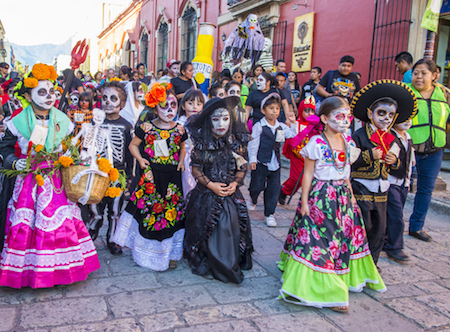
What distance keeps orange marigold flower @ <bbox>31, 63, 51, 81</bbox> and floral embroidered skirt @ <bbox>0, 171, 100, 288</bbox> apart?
32.9 inches

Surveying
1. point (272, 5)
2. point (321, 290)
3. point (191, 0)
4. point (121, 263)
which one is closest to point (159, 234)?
point (121, 263)

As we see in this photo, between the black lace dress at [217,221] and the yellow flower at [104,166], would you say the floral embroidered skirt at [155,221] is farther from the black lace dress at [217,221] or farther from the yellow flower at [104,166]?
the yellow flower at [104,166]

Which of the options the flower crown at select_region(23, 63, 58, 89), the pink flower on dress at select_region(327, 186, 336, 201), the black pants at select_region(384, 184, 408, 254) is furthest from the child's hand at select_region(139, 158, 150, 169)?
the black pants at select_region(384, 184, 408, 254)

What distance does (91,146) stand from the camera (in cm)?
319

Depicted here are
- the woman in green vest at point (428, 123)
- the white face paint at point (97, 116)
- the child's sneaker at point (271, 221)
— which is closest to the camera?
the white face paint at point (97, 116)

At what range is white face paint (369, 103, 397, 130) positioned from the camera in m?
3.46

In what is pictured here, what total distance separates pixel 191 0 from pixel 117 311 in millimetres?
17852

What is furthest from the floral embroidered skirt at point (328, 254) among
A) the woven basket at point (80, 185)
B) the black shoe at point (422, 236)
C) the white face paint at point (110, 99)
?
the white face paint at point (110, 99)

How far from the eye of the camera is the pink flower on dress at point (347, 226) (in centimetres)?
313

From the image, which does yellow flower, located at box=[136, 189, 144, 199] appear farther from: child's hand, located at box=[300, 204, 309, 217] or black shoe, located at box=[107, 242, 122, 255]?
child's hand, located at box=[300, 204, 309, 217]

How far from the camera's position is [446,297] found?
3293 millimetres

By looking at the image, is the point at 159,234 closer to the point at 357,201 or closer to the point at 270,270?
the point at 270,270

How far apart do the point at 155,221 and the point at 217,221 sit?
25.7 inches

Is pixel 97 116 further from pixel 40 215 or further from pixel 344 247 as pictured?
pixel 344 247
